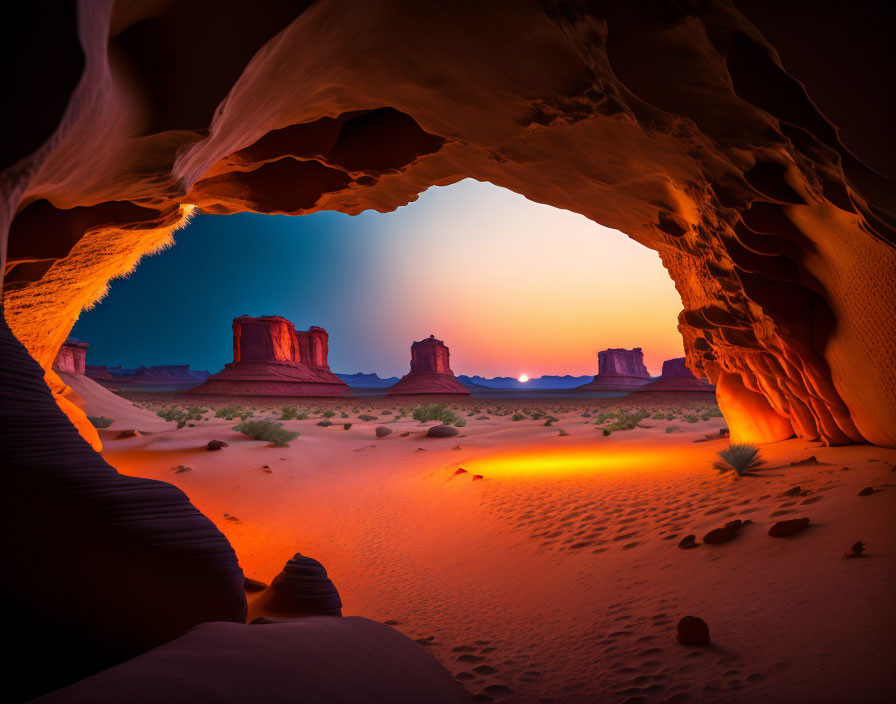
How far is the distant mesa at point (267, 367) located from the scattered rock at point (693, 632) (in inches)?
2028

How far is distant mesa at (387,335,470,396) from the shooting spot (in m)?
63.4

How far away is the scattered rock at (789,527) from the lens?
328 centimetres

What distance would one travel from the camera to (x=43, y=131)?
1.55m

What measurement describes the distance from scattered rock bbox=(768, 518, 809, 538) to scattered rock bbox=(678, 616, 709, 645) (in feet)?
4.37

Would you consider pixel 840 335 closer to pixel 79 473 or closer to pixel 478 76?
pixel 478 76

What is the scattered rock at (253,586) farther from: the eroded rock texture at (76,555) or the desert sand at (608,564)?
the eroded rock texture at (76,555)

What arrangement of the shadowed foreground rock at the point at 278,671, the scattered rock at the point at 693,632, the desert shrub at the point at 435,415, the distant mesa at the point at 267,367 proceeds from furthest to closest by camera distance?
the distant mesa at the point at 267,367 → the desert shrub at the point at 435,415 → the scattered rock at the point at 693,632 → the shadowed foreground rock at the point at 278,671

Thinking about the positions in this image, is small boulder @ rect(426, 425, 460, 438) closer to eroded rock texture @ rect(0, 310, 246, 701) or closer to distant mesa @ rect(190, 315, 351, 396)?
eroded rock texture @ rect(0, 310, 246, 701)

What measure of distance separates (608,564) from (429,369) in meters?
61.9

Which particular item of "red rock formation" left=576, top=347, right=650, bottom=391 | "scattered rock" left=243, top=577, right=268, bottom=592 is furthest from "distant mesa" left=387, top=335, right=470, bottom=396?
"scattered rock" left=243, top=577, right=268, bottom=592

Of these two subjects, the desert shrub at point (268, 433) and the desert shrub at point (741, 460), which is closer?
the desert shrub at point (741, 460)

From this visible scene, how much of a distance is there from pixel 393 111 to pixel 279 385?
5090cm

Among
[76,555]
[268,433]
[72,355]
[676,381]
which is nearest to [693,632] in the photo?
[76,555]

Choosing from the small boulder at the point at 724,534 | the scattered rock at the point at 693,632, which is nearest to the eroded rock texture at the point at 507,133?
the small boulder at the point at 724,534
